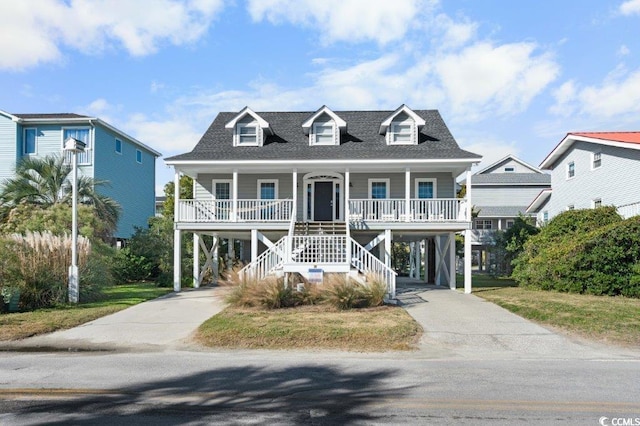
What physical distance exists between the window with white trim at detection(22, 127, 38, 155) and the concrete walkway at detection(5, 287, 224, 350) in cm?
1821

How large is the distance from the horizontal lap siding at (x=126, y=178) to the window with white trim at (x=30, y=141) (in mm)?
3823

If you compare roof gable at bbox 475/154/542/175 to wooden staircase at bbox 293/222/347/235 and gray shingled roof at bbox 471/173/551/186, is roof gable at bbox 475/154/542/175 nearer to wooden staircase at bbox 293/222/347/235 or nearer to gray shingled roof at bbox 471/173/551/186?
gray shingled roof at bbox 471/173/551/186

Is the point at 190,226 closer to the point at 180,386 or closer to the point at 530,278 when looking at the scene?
the point at 180,386

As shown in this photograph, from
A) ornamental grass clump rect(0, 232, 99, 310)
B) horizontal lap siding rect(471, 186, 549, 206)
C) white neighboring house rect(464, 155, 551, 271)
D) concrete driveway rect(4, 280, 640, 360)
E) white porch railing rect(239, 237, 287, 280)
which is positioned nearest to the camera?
concrete driveway rect(4, 280, 640, 360)

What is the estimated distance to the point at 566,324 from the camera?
1144 cm

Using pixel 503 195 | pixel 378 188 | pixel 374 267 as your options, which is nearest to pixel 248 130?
pixel 378 188

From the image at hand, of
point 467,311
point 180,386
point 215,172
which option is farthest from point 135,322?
point 215,172

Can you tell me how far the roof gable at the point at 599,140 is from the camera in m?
21.6

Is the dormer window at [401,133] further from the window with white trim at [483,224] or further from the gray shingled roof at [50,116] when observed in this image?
the window with white trim at [483,224]

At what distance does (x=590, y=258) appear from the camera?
687 inches

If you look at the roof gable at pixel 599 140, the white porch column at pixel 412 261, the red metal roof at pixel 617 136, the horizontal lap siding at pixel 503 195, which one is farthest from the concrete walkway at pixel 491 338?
the horizontal lap siding at pixel 503 195

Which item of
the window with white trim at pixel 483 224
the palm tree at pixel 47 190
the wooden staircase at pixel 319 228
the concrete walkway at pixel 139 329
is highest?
the palm tree at pixel 47 190

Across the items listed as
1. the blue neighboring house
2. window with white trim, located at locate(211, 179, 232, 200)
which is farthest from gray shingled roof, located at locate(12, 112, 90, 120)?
window with white trim, located at locate(211, 179, 232, 200)

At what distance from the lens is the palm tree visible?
67.1 feet
